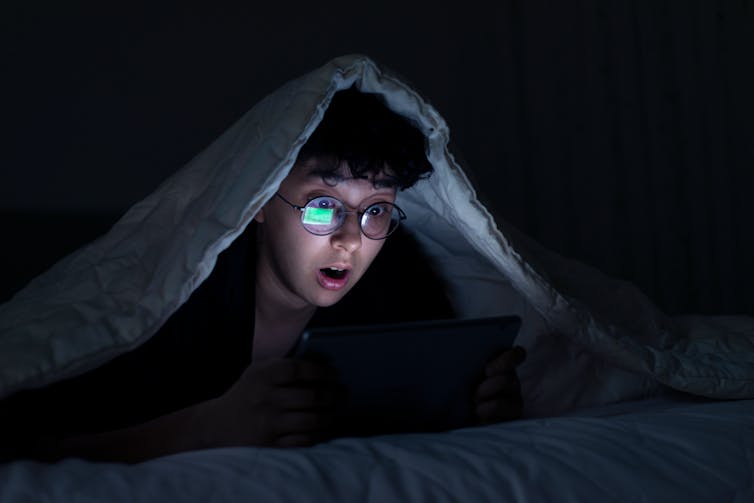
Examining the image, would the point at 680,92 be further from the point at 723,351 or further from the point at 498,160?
the point at 723,351

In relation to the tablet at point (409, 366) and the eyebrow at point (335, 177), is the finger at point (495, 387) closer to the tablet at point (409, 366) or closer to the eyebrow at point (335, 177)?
the tablet at point (409, 366)

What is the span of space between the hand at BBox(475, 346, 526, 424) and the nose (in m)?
0.29

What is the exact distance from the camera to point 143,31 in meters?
1.55

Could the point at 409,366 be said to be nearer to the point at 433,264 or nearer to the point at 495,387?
the point at 495,387

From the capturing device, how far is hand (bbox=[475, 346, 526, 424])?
899 millimetres

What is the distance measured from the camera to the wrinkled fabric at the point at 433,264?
2.65ft

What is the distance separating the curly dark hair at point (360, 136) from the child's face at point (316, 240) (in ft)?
0.06

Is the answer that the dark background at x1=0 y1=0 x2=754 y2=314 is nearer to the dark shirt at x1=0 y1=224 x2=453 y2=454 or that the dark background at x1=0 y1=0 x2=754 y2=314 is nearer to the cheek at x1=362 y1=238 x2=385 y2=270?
the dark shirt at x1=0 y1=224 x2=453 y2=454

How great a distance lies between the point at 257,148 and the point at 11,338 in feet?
1.30

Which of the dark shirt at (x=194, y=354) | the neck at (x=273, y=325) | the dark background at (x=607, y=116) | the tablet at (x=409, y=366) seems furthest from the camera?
the dark background at (x=607, y=116)

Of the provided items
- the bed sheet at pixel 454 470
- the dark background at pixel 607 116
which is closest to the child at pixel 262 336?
the bed sheet at pixel 454 470

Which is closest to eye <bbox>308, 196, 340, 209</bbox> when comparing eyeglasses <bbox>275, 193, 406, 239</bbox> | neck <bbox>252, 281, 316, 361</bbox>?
eyeglasses <bbox>275, 193, 406, 239</bbox>

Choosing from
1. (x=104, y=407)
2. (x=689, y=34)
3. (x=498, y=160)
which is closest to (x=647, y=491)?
(x=104, y=407)

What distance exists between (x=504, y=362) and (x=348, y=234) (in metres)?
0.32
